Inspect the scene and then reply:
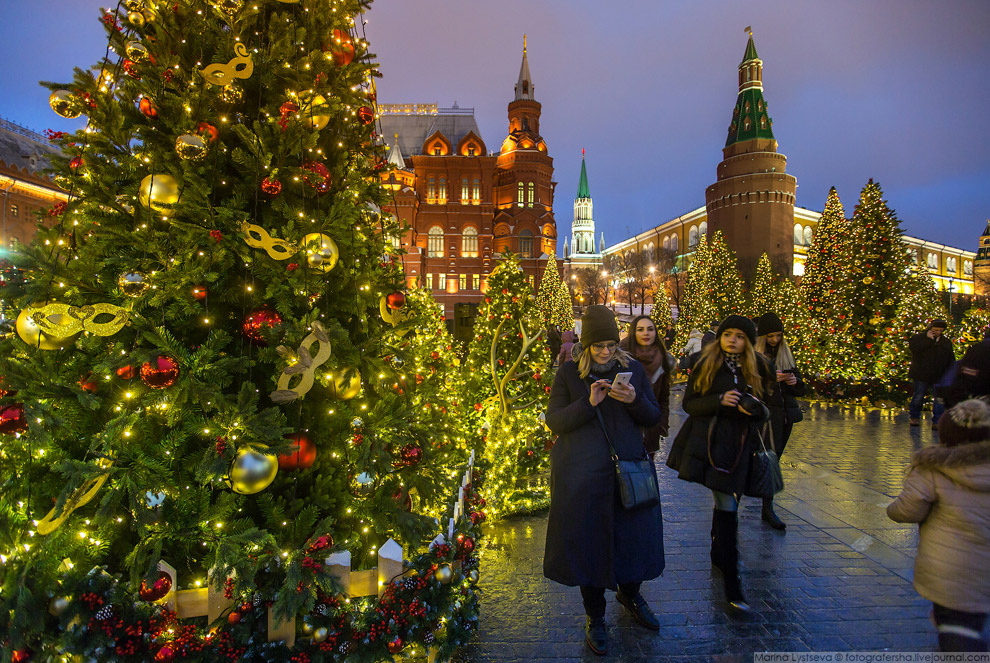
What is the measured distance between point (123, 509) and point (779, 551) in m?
4.97

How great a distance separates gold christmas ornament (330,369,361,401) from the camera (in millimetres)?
2699

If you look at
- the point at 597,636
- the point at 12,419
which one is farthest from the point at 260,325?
the point at 597,636

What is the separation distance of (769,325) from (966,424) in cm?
270

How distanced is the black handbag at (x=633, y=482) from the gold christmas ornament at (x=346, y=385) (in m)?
1.43

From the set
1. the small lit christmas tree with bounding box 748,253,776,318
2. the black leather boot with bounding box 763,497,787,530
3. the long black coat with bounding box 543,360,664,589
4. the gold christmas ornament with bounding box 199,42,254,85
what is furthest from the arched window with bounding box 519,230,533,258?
the gold christmas ornament with bounding box 199,42,254,85

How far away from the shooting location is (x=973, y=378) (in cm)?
334

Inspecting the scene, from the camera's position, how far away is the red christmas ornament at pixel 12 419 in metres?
2.10

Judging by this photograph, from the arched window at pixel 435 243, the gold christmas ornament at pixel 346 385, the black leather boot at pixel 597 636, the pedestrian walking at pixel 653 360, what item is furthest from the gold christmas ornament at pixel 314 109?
the arched window at pixel 435 243

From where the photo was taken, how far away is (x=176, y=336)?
262 centimetres

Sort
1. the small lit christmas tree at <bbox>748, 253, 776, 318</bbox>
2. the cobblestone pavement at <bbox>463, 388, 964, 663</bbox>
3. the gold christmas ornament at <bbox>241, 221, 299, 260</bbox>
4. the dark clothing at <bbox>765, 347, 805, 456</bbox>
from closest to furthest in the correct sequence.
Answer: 1. the gold christmas ornament at <bbox>241, 221, 299, 260</bbox>
2. the cobblestone pavement at <bbox>463, 388, 964, 663</bbox>
3. the dark clothing at <bbox>765, 347, 805, 456</bbox>
4. the small lit christmas tree at <bbox>748, 253, 776, 318</bbox>

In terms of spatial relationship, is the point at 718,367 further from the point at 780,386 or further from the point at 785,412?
the point at 785,412

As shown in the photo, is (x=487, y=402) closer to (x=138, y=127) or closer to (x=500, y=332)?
(x=500, y=332)

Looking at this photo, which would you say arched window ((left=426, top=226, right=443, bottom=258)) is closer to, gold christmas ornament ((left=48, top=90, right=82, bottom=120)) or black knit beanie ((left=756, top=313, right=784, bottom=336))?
black knit beanie ((left=756, top=313, right=784, bottom=336))

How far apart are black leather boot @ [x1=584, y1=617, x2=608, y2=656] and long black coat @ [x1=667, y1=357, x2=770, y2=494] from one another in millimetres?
1176
